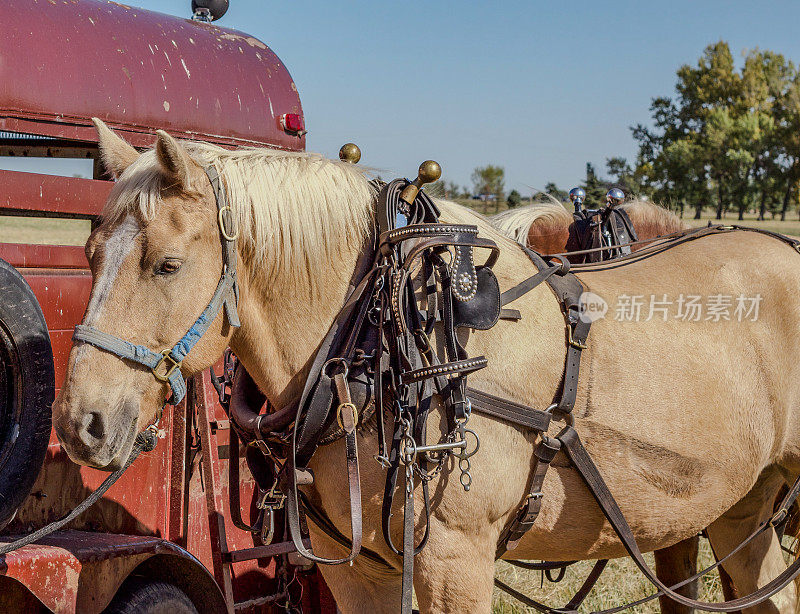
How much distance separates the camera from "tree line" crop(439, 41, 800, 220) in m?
28.7

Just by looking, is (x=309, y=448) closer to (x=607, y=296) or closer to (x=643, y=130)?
(x=607, y=296)

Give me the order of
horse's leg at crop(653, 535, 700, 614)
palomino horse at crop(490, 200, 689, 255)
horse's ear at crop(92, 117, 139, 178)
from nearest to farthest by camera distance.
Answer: horse's ear at crop(92, 117, 139, 178) < horse's leg at crop(653, 535, 700, 614) < palomino horse at crop(490, 200, 689, 255)

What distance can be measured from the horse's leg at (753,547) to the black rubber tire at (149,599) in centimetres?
229

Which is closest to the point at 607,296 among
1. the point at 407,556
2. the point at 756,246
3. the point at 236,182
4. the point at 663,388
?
the point at 663,388

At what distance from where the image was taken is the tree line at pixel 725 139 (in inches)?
1129

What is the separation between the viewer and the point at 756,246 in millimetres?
3043

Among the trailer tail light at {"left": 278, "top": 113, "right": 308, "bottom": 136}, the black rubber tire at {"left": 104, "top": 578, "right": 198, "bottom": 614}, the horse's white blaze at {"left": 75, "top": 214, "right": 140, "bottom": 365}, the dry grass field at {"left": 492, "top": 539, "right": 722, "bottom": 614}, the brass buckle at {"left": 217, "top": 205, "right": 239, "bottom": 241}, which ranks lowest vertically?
the dry grass field at {"left": 492, "top": 539, "right": 722, "bottom": 614}

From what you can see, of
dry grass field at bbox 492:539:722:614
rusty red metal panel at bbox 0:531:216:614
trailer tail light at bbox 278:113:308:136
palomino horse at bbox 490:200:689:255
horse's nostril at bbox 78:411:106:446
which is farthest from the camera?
palomino horse at bbox 490:200:689:255

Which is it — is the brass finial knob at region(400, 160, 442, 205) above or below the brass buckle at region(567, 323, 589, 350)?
above

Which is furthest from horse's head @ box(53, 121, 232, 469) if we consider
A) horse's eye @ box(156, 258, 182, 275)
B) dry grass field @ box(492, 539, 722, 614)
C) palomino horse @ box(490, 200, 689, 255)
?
dry grass field @ box(492, 539, 722, 614)

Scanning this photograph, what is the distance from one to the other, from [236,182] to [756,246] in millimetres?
2101

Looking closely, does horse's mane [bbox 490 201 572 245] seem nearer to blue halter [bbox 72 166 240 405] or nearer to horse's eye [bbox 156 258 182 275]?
blue halter [bbox 72 166 240 405]

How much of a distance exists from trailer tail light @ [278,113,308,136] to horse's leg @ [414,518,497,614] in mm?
2016

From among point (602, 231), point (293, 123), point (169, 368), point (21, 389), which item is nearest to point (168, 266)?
point (169, 368)
